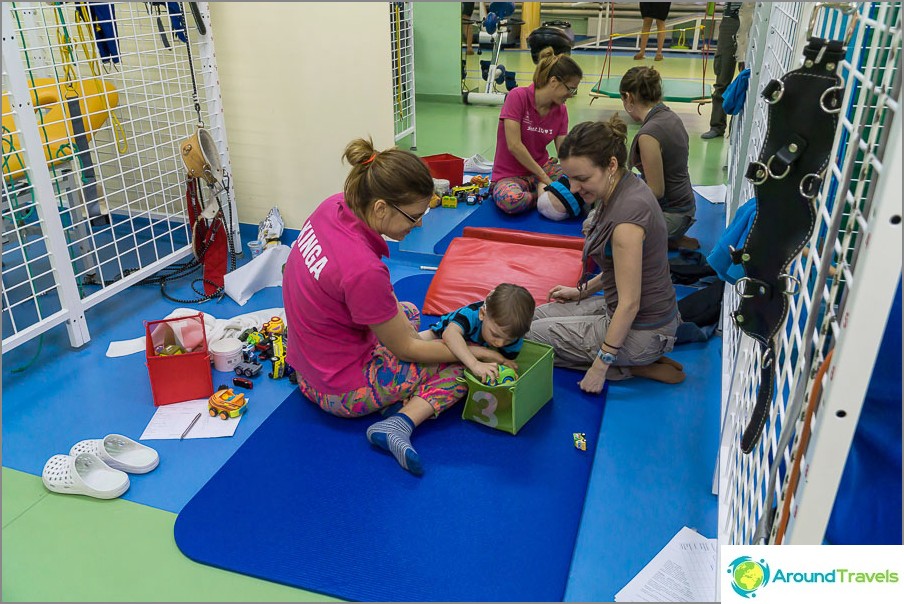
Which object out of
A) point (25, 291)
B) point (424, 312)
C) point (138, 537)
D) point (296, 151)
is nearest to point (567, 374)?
point (424, 312)

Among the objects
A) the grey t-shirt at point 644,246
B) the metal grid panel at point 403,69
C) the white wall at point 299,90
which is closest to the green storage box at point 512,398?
the grey t-shirt at point 644,246

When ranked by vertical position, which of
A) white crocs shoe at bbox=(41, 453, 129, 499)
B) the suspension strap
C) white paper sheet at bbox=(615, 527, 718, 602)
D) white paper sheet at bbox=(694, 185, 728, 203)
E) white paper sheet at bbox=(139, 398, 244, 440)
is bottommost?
white paper sheet at bbox=(615, 527, 718, 602)

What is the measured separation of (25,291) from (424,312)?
224 cm

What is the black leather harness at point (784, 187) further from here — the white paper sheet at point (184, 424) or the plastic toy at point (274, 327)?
the plastic toy at point (274, 327)

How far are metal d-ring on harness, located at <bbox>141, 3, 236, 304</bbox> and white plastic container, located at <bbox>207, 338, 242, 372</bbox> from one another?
705 millimetres

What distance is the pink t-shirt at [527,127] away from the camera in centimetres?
425

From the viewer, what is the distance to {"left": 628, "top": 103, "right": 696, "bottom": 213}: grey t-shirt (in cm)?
345

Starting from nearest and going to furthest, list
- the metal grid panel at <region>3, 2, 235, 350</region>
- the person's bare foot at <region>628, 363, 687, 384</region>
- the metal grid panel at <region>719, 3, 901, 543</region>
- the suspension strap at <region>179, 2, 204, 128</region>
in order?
the metal grid panel at <region>719, 3, 901, 543</region>
the person's bare foot at <region>628, 363, 687, 384</region>
the metal grid panel at <region>3, 2, 235, 350</region>
the suspension strap at <region>179, 2, 204, 128</region>

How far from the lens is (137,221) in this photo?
4461mm

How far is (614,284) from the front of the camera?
273cm

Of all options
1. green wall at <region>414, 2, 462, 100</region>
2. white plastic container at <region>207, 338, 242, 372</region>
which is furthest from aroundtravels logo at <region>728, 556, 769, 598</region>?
green wall at <region>414, 2, 462, 100</region>

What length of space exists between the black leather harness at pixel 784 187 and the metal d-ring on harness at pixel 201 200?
292 centimetres

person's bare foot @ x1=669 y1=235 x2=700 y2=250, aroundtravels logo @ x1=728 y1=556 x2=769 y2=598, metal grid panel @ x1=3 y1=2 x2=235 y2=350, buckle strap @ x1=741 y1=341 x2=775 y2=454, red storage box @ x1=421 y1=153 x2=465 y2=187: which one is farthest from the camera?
red storage box @ x1=421 y1=153 x2=465 y2=187

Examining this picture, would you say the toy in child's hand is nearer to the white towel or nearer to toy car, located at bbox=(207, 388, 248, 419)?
toy car, located at bbox=(207, 388, 248, 419)
